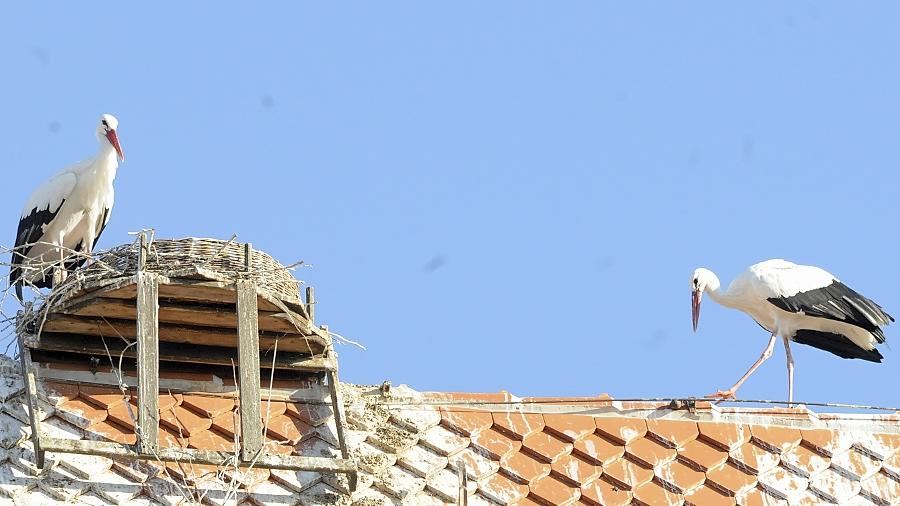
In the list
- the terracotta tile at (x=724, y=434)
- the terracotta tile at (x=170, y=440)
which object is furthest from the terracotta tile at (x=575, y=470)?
the terracotta tile at (x=170, y=440)

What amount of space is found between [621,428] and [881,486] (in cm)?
130

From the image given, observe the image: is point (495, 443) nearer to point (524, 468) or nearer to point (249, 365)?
point (524, 468)

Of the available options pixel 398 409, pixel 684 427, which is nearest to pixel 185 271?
pixel 398 409

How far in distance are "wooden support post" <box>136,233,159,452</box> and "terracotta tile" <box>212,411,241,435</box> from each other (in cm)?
60

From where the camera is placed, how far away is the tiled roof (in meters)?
7.61

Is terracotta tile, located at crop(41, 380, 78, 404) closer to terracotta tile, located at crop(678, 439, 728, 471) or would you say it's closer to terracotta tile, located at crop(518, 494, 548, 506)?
terracotta tile, located at crop(518, 494, 548, 506)

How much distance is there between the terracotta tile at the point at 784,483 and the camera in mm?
8273

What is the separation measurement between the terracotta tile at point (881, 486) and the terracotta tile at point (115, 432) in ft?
11.6

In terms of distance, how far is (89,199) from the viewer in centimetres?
1143

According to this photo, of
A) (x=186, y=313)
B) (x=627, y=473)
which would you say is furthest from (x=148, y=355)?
(x=627, y=473)

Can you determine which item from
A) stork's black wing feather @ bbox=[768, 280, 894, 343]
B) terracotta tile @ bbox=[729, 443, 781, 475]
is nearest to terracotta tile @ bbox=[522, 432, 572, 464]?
terracotta tile @ bbox=[729, 443, 781, 475]

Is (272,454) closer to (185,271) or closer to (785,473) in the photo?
(185,271)

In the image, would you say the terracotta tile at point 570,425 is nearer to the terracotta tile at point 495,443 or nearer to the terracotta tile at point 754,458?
the terracotta tile at point 495,443

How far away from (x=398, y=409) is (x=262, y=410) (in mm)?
684
